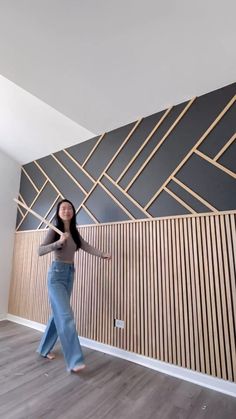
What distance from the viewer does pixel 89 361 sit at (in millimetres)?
2486

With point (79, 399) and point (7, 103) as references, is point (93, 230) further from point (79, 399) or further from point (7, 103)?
point (7, 103)

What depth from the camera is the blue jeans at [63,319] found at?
7.33 ft

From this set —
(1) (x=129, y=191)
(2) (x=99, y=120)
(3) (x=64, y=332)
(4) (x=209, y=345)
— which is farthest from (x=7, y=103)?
(4) (x=209, y=345)

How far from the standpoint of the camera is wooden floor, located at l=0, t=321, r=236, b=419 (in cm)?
166

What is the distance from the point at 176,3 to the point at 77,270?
295 cm

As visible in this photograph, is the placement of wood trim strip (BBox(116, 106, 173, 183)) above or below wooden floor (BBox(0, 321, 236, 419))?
above

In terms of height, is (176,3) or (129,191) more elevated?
(176,3)

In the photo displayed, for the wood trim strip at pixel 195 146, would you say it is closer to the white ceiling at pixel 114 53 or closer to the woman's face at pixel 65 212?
the white ceiling at pixel 114 53

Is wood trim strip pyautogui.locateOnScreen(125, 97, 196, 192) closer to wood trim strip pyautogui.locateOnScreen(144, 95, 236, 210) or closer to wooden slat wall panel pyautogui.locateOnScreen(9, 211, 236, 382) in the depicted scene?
wood trim strip pyautogui.locateOnScreen(144, 95, 236, 210)

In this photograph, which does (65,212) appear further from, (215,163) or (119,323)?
(215,163)

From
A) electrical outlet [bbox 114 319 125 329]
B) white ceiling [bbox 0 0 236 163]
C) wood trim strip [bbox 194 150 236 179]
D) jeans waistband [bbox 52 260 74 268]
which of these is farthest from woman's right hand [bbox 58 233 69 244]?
wood trim strip [bbox 194 150 236 179]

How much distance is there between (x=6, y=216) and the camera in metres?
4.29

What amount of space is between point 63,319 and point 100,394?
0.71 m

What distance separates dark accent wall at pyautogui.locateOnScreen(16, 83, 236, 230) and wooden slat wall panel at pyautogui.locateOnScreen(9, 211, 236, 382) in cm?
19
